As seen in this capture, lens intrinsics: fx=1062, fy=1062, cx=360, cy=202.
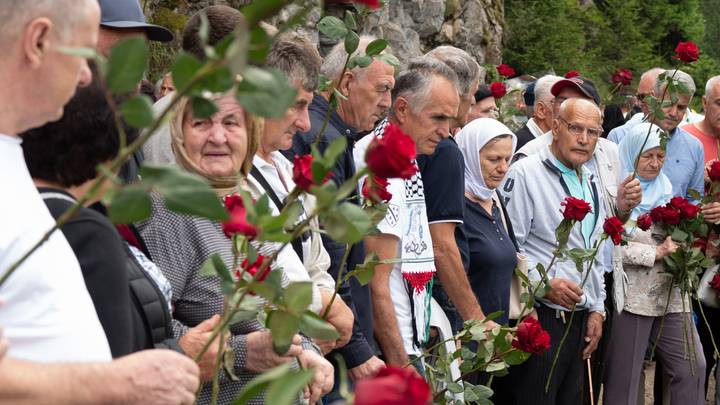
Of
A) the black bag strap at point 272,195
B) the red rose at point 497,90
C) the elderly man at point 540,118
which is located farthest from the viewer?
the red rose at point 497,90

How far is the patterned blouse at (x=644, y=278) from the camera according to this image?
5.88m

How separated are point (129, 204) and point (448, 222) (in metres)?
3.24

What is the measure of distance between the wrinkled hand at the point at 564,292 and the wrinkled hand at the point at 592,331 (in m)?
0.33

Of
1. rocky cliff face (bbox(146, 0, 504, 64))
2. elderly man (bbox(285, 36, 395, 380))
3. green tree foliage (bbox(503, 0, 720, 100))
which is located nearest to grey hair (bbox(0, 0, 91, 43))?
elderly man (bbox(285, 36, 395, 380))

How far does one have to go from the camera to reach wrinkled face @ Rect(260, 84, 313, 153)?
3.19m

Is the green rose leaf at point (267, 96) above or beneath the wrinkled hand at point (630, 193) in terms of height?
above

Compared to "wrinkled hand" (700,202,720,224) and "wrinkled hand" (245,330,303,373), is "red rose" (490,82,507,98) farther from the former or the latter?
"wrinkled hand" (245,330,303,373)

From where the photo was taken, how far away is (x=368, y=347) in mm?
3512

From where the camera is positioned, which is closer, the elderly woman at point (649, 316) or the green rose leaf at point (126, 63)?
the green rose leaf at point (126, 63)

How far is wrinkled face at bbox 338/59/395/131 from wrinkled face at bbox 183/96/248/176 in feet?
4.52

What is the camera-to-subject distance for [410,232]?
397cm

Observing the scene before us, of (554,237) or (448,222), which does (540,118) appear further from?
(448,222)

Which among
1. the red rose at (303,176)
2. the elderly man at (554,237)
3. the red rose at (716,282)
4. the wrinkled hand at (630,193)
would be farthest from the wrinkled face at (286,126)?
the red rose at (716,282)

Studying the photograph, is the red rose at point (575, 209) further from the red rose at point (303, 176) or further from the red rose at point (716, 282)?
the red rose at point (303, 176)
